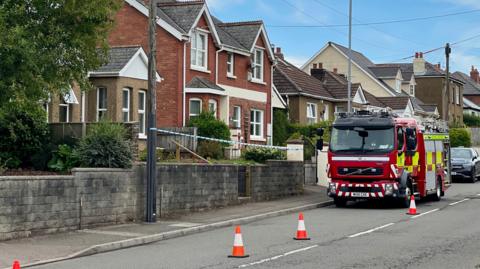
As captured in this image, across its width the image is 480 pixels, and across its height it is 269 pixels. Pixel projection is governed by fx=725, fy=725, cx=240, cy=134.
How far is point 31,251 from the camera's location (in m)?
12.9

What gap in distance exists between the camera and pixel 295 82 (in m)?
46.6

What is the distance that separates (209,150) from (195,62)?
8.77 metres

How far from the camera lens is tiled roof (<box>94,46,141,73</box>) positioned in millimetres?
28180

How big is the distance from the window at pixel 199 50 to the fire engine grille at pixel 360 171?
12968mm

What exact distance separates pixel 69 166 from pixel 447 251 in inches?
371

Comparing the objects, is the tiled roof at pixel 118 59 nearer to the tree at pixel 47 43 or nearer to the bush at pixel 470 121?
the tree at pixel 47 43

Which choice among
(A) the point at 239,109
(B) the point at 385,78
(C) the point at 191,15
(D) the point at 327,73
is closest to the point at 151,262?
(C) the point at 191,15

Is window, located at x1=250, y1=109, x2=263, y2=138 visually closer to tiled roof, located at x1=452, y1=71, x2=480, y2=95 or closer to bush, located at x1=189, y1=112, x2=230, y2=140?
bush, located at x1=189, y1=112, x2=230, y2=140

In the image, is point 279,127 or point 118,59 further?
point 279,127

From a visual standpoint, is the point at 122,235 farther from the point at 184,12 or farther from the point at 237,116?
the point at 237,116

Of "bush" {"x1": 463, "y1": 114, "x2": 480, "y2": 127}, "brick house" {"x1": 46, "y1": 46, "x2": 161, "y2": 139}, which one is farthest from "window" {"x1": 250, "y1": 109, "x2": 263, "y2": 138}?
"bush" {"x1": 463, "y1": 114, "x2": 480, "y2": 127}

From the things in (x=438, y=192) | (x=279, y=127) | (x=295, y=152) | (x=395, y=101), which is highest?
(x=395, y=101)

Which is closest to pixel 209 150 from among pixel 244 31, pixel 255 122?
pixel 255 122

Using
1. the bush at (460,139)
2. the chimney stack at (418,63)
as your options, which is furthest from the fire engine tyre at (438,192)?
the chimney stack at (418,63)
